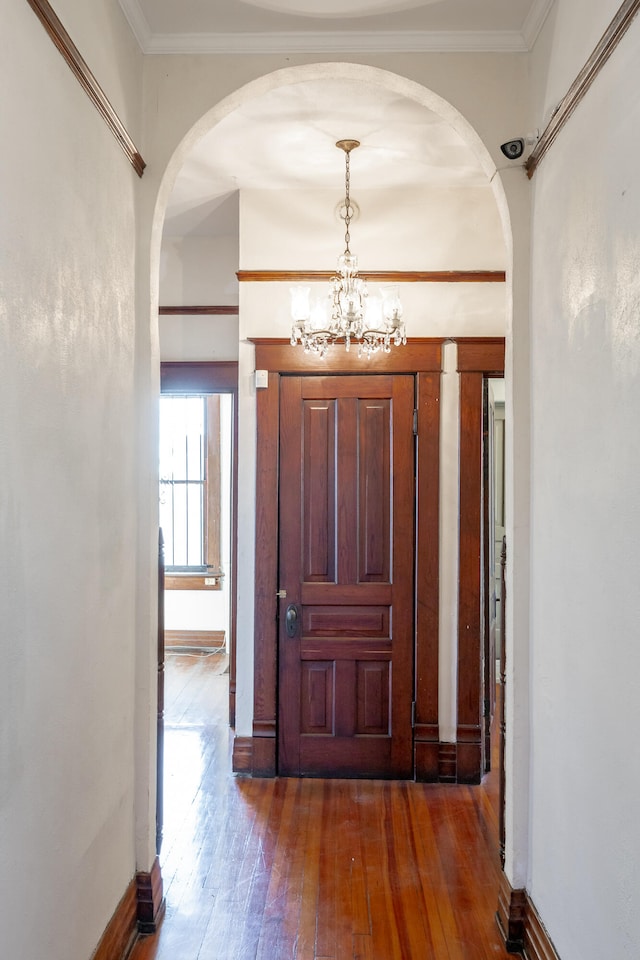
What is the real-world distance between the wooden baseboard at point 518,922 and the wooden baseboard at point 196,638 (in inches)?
174

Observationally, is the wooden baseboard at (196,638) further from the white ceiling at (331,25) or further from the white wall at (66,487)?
the white ceiling at (331,25)

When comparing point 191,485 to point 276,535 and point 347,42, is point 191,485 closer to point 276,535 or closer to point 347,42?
point 276,535

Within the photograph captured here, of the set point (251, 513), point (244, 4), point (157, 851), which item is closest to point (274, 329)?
point (251, 513)

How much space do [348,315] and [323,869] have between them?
2289mm

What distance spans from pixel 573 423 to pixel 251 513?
7.22ft

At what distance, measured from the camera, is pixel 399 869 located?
2945 millimetres

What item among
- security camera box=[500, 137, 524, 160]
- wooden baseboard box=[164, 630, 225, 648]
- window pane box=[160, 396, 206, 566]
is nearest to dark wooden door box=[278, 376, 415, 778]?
security camera box=[500, 137, 524, 160]

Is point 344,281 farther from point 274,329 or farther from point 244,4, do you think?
point 244,4

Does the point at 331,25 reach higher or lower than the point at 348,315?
higher

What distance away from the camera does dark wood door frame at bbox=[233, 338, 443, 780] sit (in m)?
3.85

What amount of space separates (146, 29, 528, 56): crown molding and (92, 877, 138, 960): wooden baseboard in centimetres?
275

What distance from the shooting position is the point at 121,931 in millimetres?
2281

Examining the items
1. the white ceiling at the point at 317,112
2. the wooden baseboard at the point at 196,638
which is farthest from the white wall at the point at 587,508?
the wooden baseboard at the point at 196,638

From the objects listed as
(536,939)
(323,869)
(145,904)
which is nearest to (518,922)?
(536,939)
